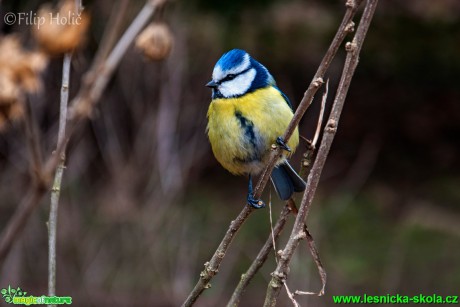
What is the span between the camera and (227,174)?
5938 mm

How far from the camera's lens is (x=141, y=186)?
397cm

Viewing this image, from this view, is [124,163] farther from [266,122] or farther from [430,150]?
[430,150]

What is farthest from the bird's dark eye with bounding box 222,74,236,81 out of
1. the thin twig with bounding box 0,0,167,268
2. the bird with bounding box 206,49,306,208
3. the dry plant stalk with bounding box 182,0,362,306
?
the thin twig with bounding box 0,0,167,268

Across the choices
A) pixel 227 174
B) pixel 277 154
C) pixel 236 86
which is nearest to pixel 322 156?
pixel 277 154

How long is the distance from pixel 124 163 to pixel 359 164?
2588 mm

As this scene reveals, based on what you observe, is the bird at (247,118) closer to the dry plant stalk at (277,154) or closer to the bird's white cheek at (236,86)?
the bird's white cheek at (236,86)

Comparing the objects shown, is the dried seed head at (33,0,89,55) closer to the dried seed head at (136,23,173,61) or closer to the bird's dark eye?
the dried seed head at (136,23,173,61)

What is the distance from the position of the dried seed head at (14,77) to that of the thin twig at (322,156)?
23.4 inches

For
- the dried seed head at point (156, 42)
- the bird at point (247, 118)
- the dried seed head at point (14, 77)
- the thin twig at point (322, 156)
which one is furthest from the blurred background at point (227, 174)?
the dried seed head at point (14, 77)

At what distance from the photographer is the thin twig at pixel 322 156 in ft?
3.76

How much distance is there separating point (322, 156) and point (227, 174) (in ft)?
15.6

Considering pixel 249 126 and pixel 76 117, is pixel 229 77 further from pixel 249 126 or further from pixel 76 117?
pixel 76 117

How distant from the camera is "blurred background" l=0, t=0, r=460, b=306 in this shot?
12.9 feet

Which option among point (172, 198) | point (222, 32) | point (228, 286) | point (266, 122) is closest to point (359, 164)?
point (222, 32)
